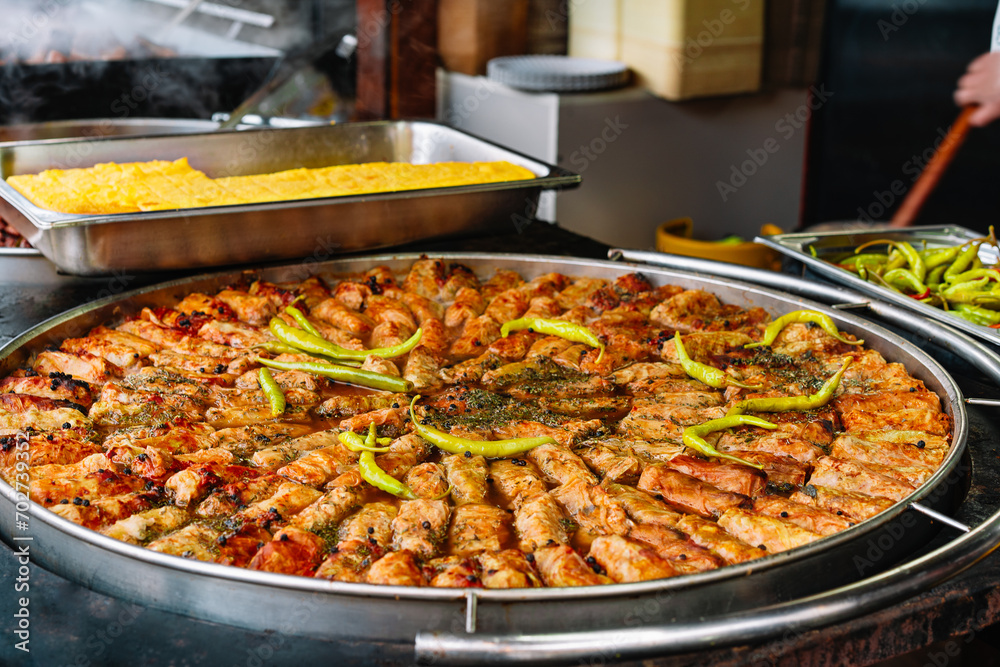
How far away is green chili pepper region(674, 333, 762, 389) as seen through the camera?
2922 mm

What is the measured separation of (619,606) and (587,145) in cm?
529

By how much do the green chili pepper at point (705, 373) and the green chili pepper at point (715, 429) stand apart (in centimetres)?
25

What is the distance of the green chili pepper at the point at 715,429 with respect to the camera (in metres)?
2.44

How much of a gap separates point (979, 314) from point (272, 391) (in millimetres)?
2911

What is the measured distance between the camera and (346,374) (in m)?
2.97

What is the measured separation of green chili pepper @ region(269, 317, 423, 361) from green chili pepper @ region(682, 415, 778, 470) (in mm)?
1077

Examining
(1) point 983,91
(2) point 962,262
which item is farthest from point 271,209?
(1) point 983,91

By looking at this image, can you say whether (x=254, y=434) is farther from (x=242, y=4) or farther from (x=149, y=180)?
(x=242, y=4)

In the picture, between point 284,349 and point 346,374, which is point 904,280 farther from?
point 284,349

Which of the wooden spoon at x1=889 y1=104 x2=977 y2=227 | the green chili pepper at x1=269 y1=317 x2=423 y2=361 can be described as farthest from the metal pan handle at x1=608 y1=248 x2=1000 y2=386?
the wooden spoon at x1=889 y1=104 x2=977 y2=227

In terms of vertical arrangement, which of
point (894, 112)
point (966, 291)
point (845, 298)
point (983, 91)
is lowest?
point (966, 291)

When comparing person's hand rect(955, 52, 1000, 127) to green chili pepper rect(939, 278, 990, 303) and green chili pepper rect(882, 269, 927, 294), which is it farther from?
green chili pepper rect(939, 278, 990, 303)

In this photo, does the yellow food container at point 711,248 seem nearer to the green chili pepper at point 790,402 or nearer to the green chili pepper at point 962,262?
the green chili pepper at point 962,262

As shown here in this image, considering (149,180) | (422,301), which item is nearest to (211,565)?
(422,301)
